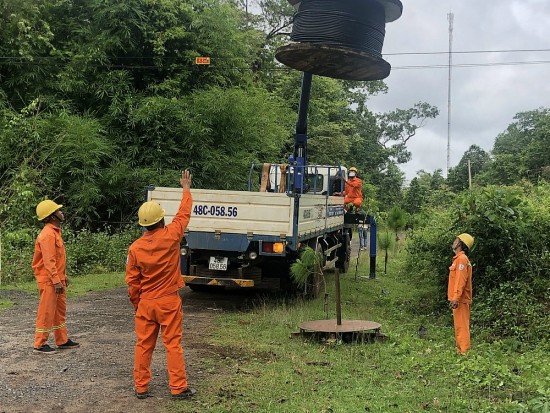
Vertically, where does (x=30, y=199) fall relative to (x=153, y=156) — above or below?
below

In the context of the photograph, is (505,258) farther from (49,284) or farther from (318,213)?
(49,284)

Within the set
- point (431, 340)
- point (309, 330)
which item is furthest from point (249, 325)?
point (431, 340)

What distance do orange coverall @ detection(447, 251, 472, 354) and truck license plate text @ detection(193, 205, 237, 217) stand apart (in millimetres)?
3379

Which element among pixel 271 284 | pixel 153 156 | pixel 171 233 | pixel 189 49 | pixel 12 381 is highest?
pixel 189 49

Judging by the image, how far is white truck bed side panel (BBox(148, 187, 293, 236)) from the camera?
8516 millimetres

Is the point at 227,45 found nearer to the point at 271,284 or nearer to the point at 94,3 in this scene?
the point at 94,3

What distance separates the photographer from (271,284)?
922 cm

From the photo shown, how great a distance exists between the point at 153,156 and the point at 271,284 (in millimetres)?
8424

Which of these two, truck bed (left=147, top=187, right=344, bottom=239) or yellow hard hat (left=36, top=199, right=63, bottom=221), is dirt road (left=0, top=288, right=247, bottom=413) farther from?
yellow hard hat (left=36, top=199, right=63, bottom=221)

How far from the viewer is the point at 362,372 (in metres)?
5.72

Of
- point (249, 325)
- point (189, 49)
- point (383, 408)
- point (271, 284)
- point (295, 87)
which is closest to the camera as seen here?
point (383, 408)

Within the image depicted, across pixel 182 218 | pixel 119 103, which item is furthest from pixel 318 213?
pixel 119 103

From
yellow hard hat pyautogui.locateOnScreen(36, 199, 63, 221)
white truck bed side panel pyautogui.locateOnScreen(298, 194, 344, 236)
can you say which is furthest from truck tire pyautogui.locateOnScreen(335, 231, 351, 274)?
yellow hard hat pyautogui.locateOnScreen(36, 199, 63, 221)

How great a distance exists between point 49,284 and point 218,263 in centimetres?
273
